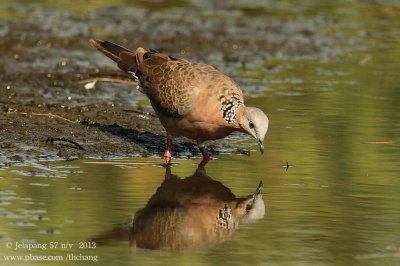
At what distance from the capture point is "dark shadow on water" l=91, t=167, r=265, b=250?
6562 millimetres

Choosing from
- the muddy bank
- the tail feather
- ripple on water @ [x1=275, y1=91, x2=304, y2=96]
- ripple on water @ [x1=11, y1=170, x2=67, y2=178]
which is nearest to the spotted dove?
the tail feather

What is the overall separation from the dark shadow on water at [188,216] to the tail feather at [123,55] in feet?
6.64

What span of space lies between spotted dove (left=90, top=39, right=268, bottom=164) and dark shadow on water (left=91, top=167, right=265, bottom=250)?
55 centimetres

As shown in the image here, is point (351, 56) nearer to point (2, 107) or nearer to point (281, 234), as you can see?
point (2, 107)

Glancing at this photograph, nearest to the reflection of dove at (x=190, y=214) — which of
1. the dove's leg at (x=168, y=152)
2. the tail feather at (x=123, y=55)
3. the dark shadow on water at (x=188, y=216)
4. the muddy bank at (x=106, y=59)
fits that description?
the dark shadow on water at (x=188, y=216)

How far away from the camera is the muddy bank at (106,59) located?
9828 mm

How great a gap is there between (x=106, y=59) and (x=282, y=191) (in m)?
7.30

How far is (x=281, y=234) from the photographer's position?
6.70m

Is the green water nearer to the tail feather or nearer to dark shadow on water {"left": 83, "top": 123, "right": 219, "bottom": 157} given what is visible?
dark shadow on water {"left": 83, "top": 123, "right": 219, "bottom": 157}

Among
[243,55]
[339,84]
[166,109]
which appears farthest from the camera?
[243,55]

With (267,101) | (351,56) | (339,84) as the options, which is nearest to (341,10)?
(351,56)

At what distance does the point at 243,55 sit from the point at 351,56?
5.23ft

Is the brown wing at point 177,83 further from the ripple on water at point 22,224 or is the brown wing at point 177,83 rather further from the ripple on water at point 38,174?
the ripple on water at point 22,224

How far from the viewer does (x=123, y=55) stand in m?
10.5
